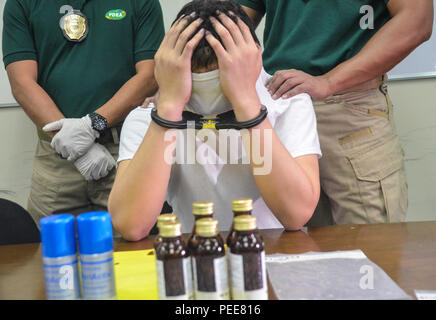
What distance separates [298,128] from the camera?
120 cm

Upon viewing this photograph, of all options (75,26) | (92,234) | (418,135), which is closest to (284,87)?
(92,234)

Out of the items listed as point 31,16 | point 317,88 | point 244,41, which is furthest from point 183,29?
point 31,16

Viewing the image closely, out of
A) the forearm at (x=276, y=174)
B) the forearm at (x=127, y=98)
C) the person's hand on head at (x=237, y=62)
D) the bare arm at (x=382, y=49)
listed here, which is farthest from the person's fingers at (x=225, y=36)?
the forearm at (x=127, y=98)

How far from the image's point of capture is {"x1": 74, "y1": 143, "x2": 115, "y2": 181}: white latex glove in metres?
1.72

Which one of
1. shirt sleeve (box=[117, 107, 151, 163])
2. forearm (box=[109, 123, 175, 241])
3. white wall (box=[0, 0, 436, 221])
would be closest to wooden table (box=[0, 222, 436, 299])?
forearm (box=[109, 123, 175, 241])

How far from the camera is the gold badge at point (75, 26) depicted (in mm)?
1809

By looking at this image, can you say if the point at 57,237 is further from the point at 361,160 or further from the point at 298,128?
the point at 361,160

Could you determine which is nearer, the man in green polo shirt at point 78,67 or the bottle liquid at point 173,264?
the bottle liquid at point 173,264

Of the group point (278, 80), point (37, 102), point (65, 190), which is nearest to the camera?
point (278, 80)

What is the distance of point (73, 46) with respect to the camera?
72.6 inches

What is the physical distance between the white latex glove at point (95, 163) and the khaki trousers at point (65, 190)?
57 millimetres

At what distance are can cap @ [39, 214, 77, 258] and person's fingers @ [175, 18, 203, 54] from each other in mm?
531

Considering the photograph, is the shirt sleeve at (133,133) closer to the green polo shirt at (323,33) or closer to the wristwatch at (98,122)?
the wristwatch at (98,122)

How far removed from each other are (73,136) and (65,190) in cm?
33
